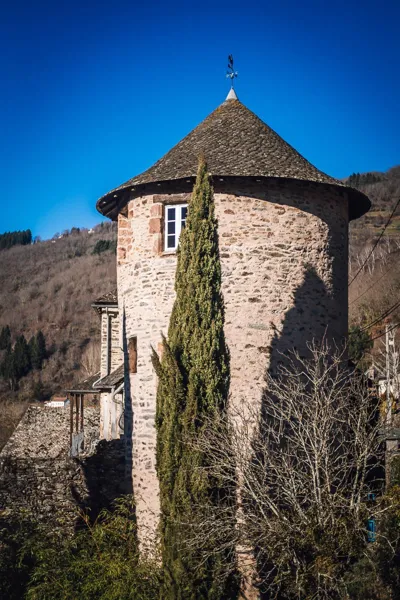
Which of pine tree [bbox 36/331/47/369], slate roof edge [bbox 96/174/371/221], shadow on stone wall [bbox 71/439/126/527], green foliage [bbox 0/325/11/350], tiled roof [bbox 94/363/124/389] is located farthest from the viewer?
green foliage [bbox 0/325/11/350]

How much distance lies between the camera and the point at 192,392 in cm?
1377

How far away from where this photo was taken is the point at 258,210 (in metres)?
15.6

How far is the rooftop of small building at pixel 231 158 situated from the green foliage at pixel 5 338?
53.1 meters

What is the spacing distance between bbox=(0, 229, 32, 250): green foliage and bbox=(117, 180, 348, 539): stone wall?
90187 mm

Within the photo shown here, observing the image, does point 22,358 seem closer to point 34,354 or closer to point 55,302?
point 34,354

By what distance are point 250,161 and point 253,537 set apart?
7.48 metres

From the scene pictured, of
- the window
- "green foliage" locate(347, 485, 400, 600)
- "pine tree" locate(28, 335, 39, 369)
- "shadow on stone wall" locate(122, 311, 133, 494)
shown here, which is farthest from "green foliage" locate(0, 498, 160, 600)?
"pine tree" locate(28, 335, 39, 369)

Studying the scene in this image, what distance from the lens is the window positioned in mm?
15984

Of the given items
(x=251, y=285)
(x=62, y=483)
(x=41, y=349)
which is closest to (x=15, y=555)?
(x=62, y=483)

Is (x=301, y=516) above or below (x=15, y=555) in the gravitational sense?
above

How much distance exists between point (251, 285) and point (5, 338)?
56.9m

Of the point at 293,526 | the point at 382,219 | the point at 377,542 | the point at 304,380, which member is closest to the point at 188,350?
the point at 304,380

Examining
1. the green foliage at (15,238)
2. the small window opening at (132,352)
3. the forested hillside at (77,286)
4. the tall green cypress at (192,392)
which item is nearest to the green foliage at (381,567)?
the tall green cypress at (192,392)

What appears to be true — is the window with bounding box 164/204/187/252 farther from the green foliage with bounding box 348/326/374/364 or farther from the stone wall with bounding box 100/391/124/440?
the green foliage with bounding box 348/326/374/364
